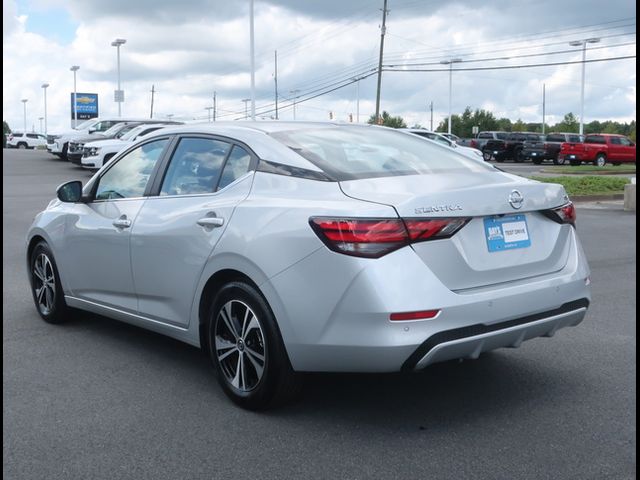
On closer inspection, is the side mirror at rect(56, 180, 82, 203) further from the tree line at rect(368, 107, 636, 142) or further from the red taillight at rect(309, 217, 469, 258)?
the tree line at rect(368, 107, 636, 142)

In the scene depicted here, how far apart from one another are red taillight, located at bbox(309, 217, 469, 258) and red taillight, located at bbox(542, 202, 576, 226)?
2.89 feet

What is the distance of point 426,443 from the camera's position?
388 cm

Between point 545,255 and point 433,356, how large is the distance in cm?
100

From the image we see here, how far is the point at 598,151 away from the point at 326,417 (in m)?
40.1

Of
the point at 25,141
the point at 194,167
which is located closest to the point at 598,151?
the point at 194,167

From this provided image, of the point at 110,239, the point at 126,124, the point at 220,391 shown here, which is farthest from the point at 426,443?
the point at 126,124

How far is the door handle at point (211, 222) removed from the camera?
14.7 ft

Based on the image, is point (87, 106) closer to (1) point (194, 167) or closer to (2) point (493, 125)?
(2) point (493, 125)

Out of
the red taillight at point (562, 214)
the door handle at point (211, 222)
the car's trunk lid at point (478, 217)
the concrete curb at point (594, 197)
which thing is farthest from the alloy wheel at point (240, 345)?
the concrete curb at point (594, 197)

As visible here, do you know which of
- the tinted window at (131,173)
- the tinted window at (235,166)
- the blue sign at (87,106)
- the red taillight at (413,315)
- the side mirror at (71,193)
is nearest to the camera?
the red taillight at (413,315)

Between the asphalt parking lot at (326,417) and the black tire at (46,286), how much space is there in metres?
0.32

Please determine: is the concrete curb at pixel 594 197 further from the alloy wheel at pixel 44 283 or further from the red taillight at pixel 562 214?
the red taillight at pixel 562 214

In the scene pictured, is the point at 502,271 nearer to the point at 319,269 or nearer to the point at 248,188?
the point at 319,269

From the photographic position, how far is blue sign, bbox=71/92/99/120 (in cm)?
10269
